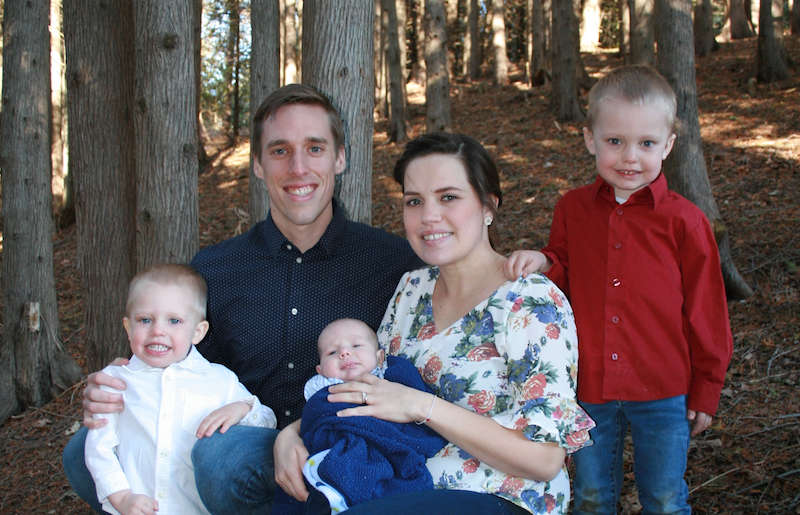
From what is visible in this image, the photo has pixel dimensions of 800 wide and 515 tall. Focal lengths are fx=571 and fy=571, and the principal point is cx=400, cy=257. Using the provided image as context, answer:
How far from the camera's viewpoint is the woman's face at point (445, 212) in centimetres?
220

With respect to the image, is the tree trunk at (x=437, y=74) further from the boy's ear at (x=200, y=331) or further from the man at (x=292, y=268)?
the boy's ear at (x=200, y=331)

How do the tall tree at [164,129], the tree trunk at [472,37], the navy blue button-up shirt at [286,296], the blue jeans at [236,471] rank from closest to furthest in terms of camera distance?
the blue jeans at [236,471]
the navy blue button-up shirt at [286,296]
the tall tree at [164,129]
the tree trunk at [472,37]

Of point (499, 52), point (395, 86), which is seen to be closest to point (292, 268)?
point (395, 86)

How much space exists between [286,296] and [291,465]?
91 centimetres

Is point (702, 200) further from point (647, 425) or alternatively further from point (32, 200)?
point (32, 200)

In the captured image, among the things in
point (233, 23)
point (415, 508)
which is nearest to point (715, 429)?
point (415, 508)

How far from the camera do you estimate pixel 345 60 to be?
316 centimetres

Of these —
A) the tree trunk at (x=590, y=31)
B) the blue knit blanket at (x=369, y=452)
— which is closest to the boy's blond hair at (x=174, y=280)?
the blue knit blanket at (x=369, y=452)

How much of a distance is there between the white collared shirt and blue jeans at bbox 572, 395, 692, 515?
1.46 m

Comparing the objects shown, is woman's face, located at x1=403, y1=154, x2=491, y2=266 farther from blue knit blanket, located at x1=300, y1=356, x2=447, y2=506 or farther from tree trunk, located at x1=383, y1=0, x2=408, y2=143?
tree trunk, located at x1=383, y1=0, x2=408, y2=143

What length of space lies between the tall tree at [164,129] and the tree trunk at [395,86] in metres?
9.73

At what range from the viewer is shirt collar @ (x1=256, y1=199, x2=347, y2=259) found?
2816mm

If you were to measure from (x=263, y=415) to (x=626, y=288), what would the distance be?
1643mm

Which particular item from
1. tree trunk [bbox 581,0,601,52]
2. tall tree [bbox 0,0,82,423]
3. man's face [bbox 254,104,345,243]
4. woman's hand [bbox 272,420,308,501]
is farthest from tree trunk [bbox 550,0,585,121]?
woman's hand [bbox 272,420,308,501]
